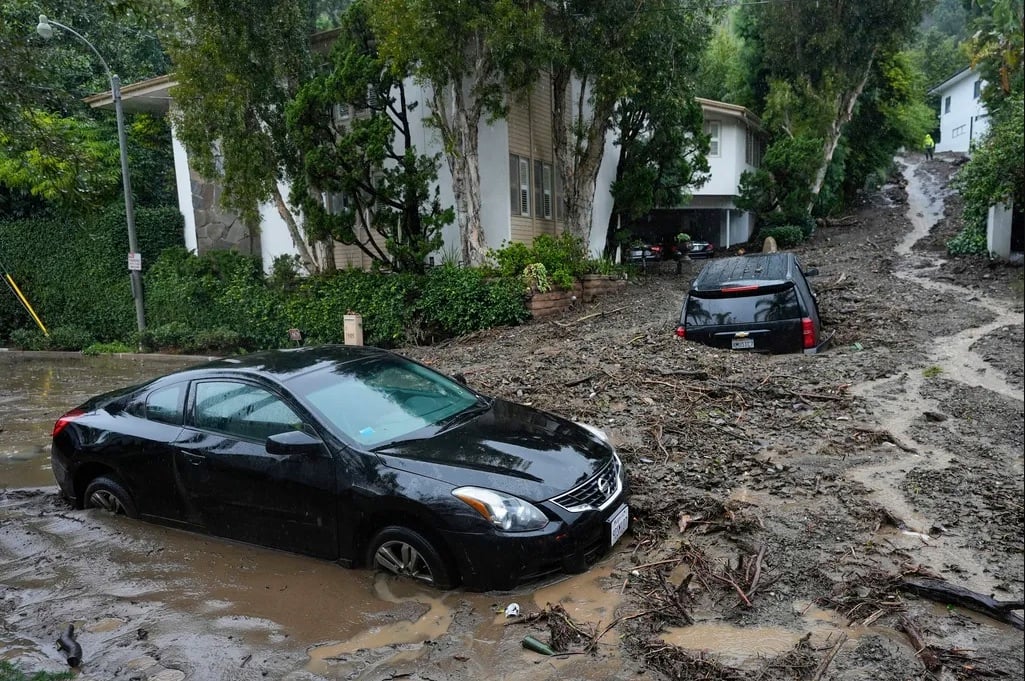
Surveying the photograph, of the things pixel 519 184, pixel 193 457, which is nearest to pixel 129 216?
pixel 519 184

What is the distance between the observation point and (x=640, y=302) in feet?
52.7

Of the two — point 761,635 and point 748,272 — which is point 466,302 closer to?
point 748,272

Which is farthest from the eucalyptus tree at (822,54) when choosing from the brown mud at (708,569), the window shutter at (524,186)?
the brown mud at (708,569)

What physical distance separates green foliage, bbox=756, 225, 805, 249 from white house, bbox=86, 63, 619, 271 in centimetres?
770

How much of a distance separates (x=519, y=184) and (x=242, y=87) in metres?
6.78

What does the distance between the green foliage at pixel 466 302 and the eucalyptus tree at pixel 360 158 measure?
2.91 ft

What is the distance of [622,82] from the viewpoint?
15961mm

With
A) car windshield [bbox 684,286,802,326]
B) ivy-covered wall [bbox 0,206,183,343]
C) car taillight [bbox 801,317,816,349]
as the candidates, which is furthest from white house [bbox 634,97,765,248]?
car taillight [bbox 801,317,816,349]

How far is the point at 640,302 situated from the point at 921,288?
5477 millimetres

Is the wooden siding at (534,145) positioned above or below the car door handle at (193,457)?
above

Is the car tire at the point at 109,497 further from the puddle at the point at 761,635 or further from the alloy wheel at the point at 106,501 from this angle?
the puddle at the point at 761,635

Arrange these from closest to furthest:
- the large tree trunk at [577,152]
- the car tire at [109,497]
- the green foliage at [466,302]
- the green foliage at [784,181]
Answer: the car tire at [109,497] < the green foliage at [466,302] < the large tree trunk at [577,152] < the green foliage at [784,181]

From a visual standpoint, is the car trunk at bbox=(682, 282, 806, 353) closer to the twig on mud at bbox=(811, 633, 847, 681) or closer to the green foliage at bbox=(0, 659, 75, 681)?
the twig on mud at bbox=(811, 633, 847, 681)

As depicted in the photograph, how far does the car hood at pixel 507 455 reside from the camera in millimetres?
4586
